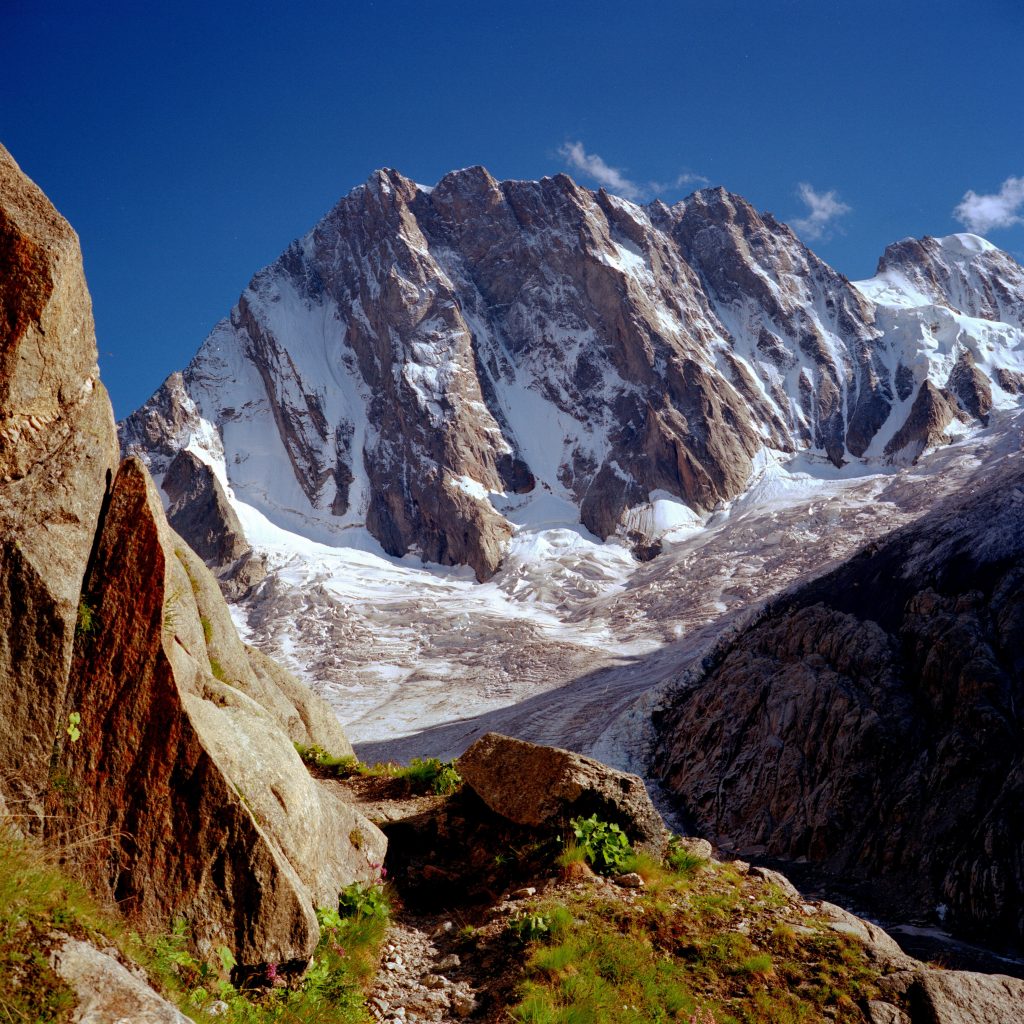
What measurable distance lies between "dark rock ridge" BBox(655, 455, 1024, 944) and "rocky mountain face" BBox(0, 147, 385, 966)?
27.3 meters

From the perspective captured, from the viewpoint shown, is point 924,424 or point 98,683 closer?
point 98,683

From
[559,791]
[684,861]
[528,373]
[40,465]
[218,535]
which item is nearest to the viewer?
[40,465]

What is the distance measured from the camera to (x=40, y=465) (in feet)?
21.7

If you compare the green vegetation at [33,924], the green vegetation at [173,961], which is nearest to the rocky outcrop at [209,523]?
the green vegetation at [173,961]

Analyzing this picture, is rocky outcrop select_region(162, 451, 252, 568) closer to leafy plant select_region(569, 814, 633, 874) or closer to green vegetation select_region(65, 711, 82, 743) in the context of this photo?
leafy plant select_region(569, 814, 633, 874)

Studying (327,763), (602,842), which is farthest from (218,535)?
(602,842)

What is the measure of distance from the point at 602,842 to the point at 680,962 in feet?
7.21

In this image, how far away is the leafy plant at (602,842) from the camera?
9703 millimetres

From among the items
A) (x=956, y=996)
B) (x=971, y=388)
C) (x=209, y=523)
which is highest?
(x=971, y=388)

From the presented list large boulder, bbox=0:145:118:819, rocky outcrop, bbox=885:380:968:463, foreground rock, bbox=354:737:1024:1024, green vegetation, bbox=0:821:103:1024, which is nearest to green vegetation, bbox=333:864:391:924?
foreground rock, bbox=354:737:1024:1024

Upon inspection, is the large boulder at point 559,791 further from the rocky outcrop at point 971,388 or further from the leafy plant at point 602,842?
the rocky outcrop at point 971,388

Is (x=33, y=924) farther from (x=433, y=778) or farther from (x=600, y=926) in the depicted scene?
(x=433, y=778)

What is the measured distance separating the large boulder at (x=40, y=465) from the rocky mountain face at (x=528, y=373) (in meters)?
134

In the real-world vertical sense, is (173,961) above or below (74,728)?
below
